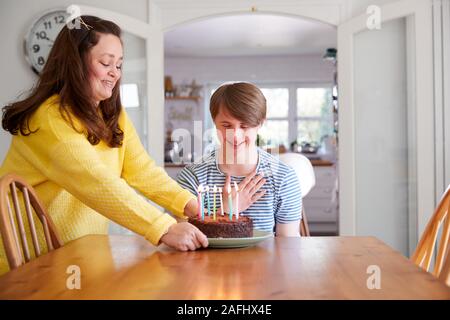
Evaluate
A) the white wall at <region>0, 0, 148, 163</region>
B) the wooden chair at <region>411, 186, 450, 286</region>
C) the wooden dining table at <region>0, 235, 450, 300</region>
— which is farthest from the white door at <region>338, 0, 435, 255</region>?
the wooden dining table at <region>0, 235, 450, 300</region>

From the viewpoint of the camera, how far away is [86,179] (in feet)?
4.75

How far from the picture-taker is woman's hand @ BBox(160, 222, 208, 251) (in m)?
1.43

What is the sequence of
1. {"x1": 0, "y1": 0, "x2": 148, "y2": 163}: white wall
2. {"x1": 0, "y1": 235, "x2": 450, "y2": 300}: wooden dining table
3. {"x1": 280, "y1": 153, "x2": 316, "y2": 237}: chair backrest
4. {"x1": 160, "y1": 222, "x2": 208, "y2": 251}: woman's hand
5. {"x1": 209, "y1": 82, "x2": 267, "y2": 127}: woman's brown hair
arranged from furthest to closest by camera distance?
1. {"x1": 0, "y1": 0, "x2": 148, "y2": 163}: white wall
2. {"x1": 280, "y1": 153, "x2": 316, "y2": 237}: chair backrest
3. {"x1": 209, "y1": 82, "x2": 267, "y2": 127}: woman's brown hair
4. {"x1": 160, "y1": 222, "x2": 208, "y2": 251}: woman's hand
5. {"x1": 0, "y1": 235, "x2": 450, "y2": 300}: wooden dining table

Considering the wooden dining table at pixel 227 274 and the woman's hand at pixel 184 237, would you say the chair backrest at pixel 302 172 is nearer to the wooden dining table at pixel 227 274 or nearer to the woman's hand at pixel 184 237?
the wooden dining table at pixel 227 274

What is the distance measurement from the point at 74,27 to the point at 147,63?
223 centimetres

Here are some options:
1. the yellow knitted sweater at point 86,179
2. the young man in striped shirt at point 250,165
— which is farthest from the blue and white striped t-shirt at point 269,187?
the yellow knitted sweater at point 86,179

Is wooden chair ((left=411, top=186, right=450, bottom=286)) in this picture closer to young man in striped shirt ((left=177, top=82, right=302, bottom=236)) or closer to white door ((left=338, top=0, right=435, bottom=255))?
young man in striped shirt ((left=177, top=82, right=302, bottom=236))

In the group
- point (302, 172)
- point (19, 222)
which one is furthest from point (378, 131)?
point (19, 222)

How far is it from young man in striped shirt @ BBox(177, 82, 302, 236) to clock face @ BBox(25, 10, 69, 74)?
225cm

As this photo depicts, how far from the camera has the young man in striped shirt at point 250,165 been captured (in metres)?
1.98

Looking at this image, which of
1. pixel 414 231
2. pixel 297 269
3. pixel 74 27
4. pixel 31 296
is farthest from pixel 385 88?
pixel 31 296

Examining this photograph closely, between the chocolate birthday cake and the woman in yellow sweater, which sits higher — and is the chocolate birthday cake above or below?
below

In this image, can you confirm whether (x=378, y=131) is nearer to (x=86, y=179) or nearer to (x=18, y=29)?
(x=18, y=29)

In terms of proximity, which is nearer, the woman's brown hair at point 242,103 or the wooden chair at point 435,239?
the wooden chair at point 435,239
